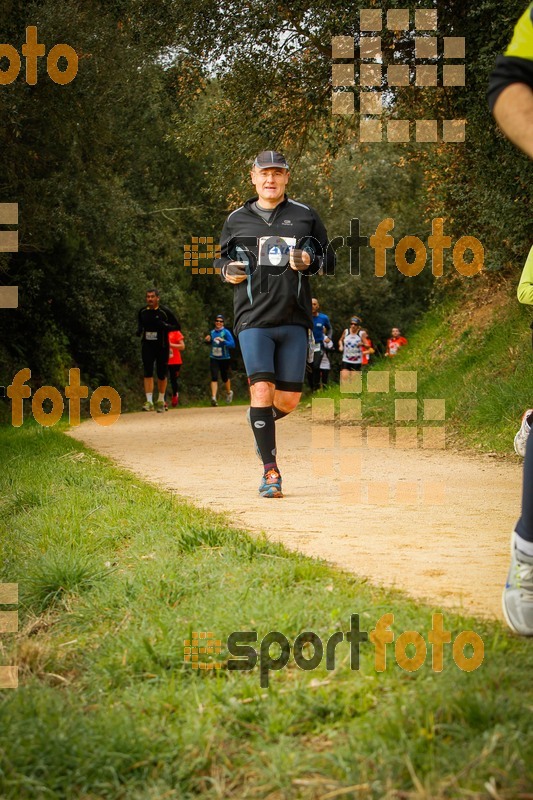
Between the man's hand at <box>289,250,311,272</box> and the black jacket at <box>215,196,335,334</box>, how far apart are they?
111 mm

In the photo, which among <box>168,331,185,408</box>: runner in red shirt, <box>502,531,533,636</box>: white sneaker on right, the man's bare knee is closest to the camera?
<box>502,531,533,636</box>: white sneaker on right

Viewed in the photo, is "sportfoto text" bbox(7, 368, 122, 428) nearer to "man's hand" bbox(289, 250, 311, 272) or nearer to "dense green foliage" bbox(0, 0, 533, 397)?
"dense green foliage" bbox(0, 0, 533, 397)

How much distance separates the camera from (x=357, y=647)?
3.41 m

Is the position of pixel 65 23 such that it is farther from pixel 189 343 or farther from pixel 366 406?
pixel 189 343

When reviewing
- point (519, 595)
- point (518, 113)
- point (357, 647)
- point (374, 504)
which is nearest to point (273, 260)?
point (374, 504)

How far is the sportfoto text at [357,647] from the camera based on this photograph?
127 inches

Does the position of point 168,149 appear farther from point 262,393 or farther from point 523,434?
point 523,434

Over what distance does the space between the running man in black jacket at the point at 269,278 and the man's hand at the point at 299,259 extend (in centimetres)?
2

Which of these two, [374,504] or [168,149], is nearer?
[374,504]

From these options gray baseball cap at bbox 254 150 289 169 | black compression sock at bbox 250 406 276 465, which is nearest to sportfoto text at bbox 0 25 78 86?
gray baseball cap at bbox 254 150 289 169

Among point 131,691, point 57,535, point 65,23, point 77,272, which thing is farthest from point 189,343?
point 131,691

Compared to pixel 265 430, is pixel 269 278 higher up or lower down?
higher up

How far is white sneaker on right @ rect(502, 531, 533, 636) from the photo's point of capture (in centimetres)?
354

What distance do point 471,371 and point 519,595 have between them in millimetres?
10610
